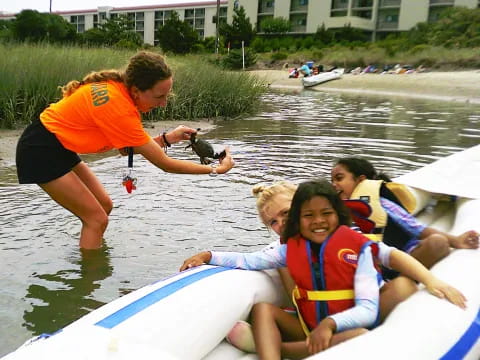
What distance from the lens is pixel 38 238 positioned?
13.5 feet

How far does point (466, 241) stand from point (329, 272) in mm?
988

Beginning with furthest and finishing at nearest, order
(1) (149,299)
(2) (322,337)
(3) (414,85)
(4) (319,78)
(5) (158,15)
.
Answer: (5) (158,15)
(4) (319,78)
(3) (414,85)
(1) (149,299)
(2) (322,337)

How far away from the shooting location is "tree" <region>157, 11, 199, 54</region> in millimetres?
38000

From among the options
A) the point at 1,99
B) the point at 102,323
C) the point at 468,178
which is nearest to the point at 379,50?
the point at 1,99

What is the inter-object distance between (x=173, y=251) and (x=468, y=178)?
87.6 inches

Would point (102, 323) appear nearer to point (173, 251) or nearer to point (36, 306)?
point (36, 306)

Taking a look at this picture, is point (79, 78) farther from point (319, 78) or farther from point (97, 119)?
point (319, 78)

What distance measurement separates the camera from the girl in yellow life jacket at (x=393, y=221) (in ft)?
8.83

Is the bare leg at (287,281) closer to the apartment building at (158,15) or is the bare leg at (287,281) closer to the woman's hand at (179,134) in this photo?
the woman's hand at (179,134)

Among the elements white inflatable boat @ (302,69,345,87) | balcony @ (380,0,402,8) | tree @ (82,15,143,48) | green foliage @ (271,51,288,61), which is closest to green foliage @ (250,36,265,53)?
green foliage @ (271,51,288,61)

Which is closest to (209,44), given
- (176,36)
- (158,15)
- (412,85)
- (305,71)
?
(176,36)

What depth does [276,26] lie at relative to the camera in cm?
4884

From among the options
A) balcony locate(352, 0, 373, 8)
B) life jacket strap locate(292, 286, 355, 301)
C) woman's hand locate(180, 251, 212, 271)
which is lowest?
woman's hand locate(180, 251, 212, 271)

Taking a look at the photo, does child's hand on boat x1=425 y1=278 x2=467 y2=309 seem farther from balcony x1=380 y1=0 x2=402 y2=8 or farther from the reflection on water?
balcony x1=380 y1=0 x2=402 y2=8
